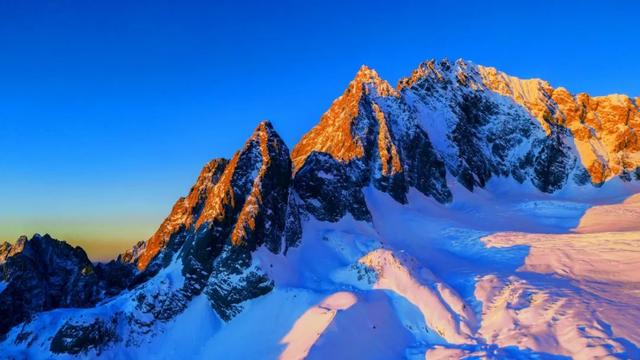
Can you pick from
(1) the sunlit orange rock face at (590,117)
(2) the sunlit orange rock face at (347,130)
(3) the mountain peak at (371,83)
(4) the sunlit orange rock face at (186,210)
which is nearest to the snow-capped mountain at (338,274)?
(4) the sunlit orange rock face at (186,210)

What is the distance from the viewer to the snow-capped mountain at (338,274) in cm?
3575

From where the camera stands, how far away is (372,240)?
48.9 meters

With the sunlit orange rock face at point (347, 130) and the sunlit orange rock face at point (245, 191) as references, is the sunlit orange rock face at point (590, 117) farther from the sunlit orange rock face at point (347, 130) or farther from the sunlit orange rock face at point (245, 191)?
the sunlit orange rock face at point (245, 191)

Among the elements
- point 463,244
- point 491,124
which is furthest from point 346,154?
point 491,124

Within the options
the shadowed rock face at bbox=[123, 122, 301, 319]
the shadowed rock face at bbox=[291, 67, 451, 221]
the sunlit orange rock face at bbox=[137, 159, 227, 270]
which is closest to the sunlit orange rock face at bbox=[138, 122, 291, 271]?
the shadowed rock face at bbox=[123, 122, 301, 319]

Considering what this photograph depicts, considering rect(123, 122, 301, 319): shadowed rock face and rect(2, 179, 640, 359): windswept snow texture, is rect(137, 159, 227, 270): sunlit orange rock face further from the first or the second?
rect(2, 179, 640, 359): windswept snow texture

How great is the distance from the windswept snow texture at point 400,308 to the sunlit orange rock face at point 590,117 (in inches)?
2230

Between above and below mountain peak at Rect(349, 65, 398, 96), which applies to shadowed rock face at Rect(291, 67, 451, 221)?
below

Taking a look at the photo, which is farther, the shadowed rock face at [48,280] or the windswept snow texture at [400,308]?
the shadowed rock face at [48,280]

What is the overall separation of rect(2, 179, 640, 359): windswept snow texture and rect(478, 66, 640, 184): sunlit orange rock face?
56.6 m

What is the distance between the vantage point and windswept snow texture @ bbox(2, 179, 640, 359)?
33875 millimetres

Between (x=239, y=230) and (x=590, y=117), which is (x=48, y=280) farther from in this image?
(x=590, y=117)

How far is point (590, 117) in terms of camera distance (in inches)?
4589

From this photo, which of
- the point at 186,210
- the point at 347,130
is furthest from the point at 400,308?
the point at 347,130
